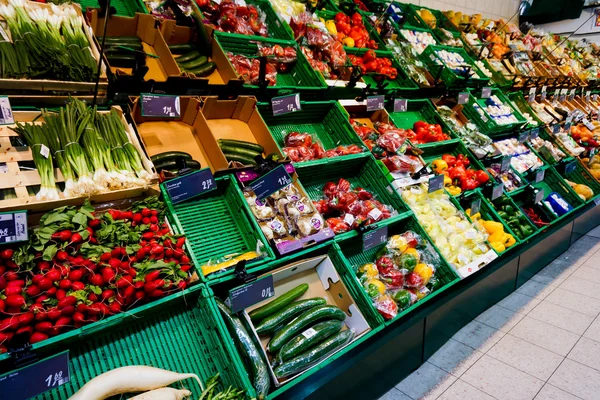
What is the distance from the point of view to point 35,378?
4.42ft

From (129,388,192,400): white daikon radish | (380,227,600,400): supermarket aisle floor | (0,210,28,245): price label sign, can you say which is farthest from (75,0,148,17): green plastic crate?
(380,227,600,400): supermarket aisle floor

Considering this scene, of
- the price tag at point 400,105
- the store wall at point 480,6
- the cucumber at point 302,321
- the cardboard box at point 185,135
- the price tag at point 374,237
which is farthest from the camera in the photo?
the store wall at point 480,6

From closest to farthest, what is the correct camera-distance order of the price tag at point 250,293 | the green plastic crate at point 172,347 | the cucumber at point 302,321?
the green plastic crate at point 172,347, the price tag at point 250,293, the cucumber at point 302,321

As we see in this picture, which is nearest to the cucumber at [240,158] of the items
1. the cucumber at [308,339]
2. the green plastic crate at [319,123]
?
the green plastic crate at [319,123]

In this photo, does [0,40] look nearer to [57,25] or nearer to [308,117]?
[57,25]

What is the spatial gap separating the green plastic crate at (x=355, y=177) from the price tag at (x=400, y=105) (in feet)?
3.15

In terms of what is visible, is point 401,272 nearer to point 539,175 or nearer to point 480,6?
point 539,175

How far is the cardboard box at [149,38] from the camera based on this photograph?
8.47ft

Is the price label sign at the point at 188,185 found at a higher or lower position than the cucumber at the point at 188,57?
lower

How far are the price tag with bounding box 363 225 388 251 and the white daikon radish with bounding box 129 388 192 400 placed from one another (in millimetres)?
1447

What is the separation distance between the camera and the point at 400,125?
3.99 m

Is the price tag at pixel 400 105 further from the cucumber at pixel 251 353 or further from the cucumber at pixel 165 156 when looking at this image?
the cucumber at pixel 251 353

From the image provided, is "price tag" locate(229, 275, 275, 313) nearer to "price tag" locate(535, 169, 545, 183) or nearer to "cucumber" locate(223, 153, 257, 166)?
"cucumber" locate(223, 153, 257, 166)

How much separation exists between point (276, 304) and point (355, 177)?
1.57m
